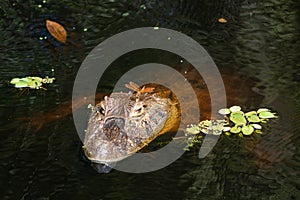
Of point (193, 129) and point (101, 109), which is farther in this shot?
point (193, 129)

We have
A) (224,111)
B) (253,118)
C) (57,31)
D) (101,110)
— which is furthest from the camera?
(57,31)

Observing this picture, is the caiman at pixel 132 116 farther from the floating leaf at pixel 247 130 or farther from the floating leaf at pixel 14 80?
the floating leaf at pixel 14 80

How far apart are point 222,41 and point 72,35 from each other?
6.06ft

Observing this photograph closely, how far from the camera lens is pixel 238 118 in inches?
186

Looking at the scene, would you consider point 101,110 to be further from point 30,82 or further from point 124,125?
point 30,82

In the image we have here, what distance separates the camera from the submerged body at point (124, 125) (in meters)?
4.15

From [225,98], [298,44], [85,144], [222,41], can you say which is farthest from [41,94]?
[298,44]

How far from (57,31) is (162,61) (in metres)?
1.46

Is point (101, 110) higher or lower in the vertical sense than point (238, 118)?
higher

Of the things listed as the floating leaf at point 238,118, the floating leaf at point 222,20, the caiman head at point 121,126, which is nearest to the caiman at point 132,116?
the caiman head at point 121,126

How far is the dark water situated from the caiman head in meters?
0.18

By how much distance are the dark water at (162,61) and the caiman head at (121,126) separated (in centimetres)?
18

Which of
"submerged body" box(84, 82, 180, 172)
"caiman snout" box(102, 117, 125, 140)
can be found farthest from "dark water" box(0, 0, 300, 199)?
"caiman snout" box(102, 117, 125, 140)

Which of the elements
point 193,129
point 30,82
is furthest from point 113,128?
point 30,82
